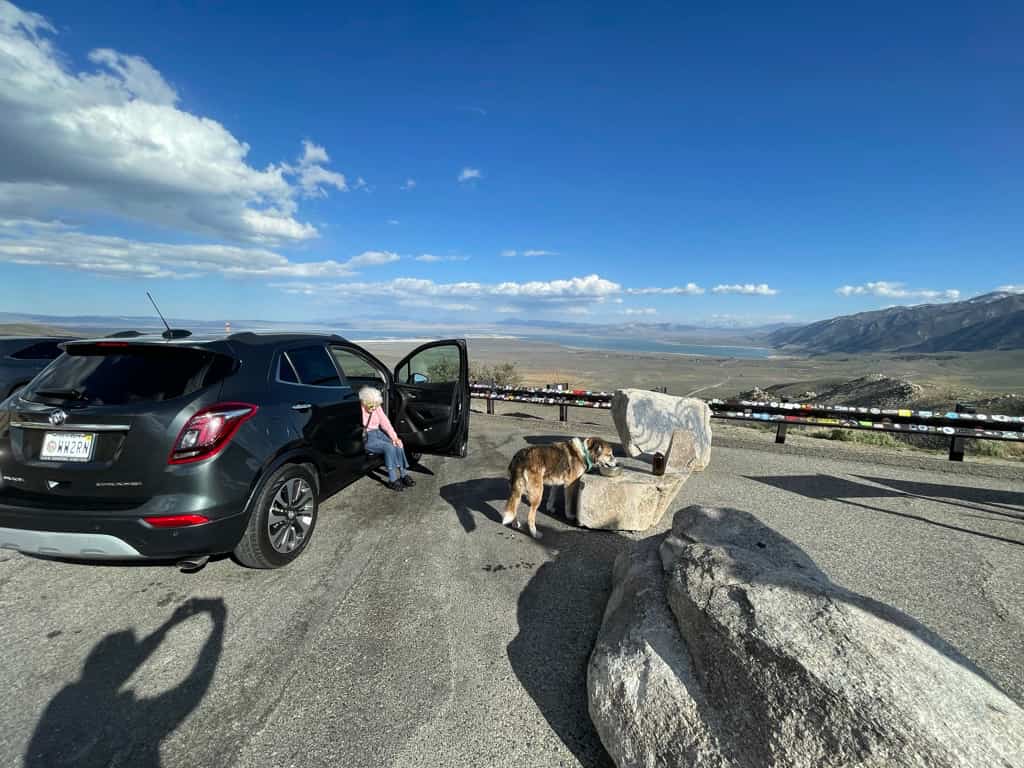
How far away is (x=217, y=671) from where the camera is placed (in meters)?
2.53

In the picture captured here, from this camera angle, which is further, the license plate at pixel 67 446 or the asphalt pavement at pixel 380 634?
the license plate at pixel 67 446

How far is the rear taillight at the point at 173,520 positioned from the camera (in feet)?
9.07

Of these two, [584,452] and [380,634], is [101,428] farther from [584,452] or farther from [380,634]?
[584,452]

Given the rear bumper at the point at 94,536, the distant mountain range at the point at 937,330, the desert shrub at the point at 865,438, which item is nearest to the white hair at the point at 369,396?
the rear bumper at the point at 94,536

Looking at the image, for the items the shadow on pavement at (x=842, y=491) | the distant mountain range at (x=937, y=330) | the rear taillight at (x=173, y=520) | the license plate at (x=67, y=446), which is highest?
the distant mountain range at (x=937, y=330)

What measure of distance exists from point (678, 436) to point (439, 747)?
181 inches

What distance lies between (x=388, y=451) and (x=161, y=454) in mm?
2361

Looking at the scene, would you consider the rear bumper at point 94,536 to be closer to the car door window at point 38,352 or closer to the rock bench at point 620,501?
the rock bench at point 620,501

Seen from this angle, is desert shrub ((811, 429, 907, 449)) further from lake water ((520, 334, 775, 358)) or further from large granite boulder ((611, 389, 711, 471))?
lake water ((520, 334, 775, 358))

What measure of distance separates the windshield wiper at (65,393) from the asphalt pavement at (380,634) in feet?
4.84

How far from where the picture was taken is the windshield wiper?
9.79 feet

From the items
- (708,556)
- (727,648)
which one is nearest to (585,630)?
(708,556)

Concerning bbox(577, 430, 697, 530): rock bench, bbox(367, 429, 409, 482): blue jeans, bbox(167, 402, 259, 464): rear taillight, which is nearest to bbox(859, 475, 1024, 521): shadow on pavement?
bbox(577, 430, 697, 530): rock bench

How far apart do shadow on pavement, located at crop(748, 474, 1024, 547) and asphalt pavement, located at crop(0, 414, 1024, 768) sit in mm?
120
